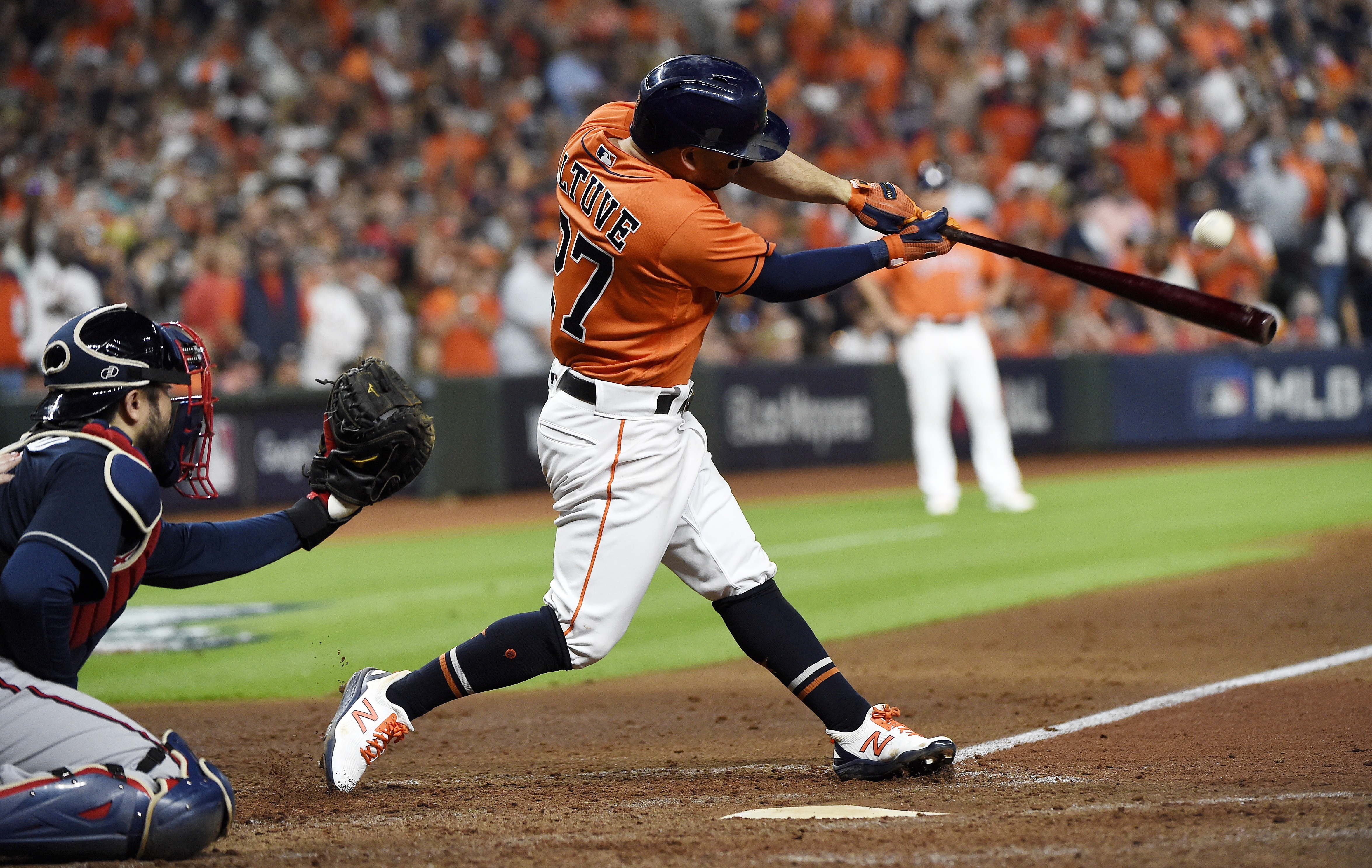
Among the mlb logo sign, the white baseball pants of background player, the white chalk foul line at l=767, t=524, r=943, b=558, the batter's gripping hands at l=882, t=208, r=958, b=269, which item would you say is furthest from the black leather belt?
the mlb logo sign

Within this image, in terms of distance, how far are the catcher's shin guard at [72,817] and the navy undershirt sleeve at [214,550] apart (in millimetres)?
626

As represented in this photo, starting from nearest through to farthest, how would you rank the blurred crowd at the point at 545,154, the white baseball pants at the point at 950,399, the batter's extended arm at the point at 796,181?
the batter's extended arm at the point at 796,181 → the white baseball pants at the point at 950,399 → the blurred crowd at the point at 545,154

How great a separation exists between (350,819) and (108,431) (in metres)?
1.23

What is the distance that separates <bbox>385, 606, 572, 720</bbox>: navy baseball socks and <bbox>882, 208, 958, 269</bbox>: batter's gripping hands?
144 centimetres

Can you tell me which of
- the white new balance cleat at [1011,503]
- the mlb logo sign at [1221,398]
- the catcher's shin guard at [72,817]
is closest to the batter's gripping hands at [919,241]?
the catcher's shin guard at [72,817]

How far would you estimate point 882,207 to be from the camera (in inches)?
171

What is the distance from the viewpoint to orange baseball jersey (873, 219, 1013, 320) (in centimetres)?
1077

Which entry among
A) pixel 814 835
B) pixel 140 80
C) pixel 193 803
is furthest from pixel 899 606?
pixel 140 80

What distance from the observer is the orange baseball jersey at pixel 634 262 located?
4.00 m

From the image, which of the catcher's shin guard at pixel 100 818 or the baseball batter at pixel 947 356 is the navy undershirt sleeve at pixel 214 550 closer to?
the catcher's shin guard at pixel 100 818

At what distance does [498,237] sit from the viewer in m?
16.2

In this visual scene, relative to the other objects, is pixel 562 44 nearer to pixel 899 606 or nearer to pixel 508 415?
pixel 508 415

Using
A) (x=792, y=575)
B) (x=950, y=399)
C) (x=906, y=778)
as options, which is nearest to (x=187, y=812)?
(x=906, y=778)

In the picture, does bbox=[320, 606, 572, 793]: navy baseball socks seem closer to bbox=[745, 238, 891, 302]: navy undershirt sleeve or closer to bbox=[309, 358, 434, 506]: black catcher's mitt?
bbox=[309, 358, 434, 506]: black catcher's mitt
